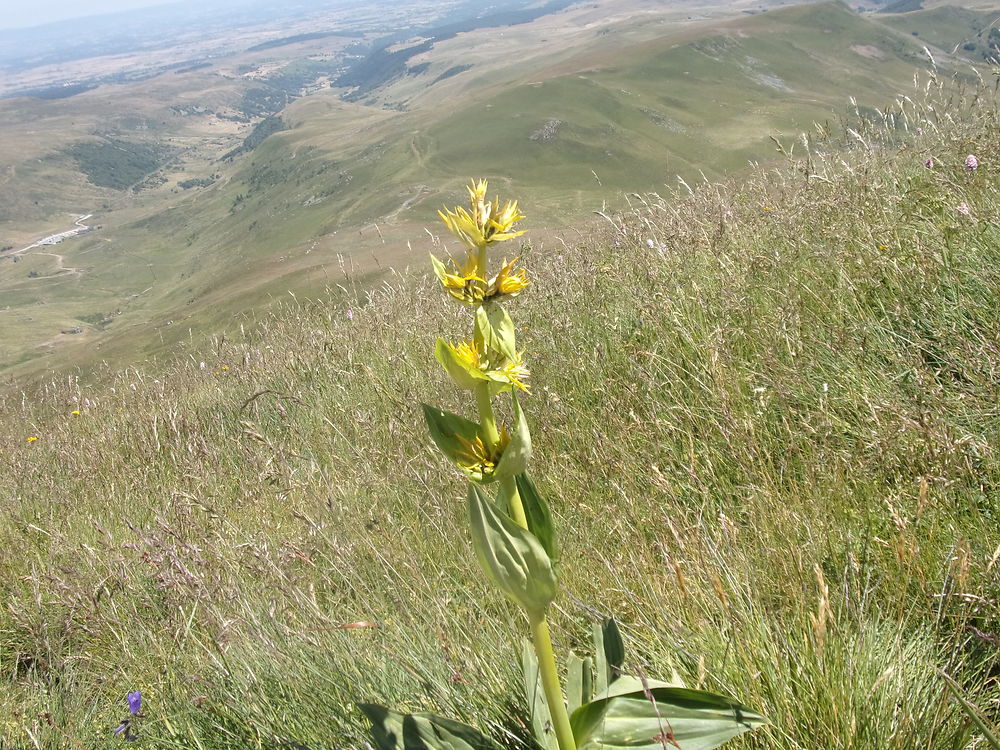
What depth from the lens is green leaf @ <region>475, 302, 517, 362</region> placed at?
116 cm

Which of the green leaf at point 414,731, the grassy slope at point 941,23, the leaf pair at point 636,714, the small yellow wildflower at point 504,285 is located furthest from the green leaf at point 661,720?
the grassy slope at point 941,23

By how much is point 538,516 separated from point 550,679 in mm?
300

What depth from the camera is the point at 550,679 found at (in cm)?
124

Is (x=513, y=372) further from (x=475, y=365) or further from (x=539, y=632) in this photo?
(x=539, y=632)

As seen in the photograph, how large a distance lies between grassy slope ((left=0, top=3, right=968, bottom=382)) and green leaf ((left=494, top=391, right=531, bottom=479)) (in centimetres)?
4244

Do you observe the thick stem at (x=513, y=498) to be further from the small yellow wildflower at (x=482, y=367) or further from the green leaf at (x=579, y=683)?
the green leaf at (x=579, y=683)

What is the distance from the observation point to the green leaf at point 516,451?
112 centimetres

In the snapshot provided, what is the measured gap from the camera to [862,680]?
134 centimetres

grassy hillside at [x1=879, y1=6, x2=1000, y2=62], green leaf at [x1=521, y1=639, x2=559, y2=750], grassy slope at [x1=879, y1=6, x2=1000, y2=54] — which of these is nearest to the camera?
green leaf at [x1=521, y1=639, x2=559, y2=750]

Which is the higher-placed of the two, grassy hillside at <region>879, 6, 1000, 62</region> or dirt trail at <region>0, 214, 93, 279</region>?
grassy hillside at <region>879, 6, 1000, 62</region>

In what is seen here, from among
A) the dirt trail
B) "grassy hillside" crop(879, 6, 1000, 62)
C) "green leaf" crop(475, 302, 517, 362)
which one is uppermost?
→ "grassy hillside" crop(879, 6, 1000, 62)

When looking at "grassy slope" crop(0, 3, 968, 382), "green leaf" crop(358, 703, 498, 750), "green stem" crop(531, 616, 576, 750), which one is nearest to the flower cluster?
"green stem" crop(531, 616, 576, 750)

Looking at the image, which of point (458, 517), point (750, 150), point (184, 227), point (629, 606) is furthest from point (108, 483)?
point (184, 227)

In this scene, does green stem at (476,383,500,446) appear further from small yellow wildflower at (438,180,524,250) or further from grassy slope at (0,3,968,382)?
grassy slope at (0,3,968,382)
